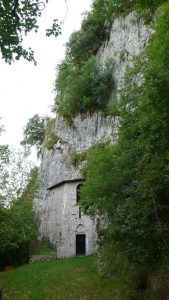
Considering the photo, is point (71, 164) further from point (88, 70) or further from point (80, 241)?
point (88, 70)

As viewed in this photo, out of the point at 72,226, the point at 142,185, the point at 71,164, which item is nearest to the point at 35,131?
A: the point at 71,164

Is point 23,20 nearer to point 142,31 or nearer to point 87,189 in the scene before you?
point 87,189

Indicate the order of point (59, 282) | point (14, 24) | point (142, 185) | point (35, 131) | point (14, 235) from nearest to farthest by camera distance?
point (14, 24) → point (142, 185) → point (59, 282) → point (14, 235) → point (35, 131)

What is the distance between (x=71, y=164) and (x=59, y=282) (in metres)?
15.9

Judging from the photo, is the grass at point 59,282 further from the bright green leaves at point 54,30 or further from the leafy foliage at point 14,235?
the bright green leaves at point 54,30

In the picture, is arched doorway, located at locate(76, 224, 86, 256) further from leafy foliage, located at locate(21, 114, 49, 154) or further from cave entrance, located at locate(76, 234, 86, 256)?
leafy foliage, located at locate(21, 114, 49, 154)

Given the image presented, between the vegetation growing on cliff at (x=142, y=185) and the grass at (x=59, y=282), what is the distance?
2.24 metres

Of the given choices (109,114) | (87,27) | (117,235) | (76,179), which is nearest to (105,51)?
(87,27)

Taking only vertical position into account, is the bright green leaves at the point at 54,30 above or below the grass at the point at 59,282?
above

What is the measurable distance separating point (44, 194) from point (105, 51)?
17.2 m

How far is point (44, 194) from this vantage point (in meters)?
43.4

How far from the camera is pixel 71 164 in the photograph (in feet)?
124

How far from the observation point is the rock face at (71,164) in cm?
3394

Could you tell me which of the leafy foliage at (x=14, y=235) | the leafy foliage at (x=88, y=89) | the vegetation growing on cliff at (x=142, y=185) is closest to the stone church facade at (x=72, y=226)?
the leafy foliage at (x=14, y=235)
